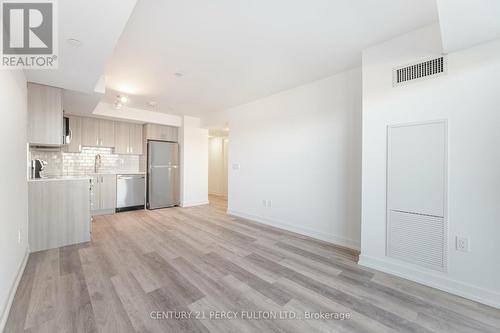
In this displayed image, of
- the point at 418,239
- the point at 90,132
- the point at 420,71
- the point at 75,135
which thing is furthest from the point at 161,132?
the point at 418,239

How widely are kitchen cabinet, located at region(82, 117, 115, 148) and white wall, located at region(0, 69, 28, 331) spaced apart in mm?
2550

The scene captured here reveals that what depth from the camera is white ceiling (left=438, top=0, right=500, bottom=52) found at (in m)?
1.46

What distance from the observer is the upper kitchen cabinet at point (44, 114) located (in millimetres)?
2852

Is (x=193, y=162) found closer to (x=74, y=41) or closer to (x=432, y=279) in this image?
(x=74, y=41)

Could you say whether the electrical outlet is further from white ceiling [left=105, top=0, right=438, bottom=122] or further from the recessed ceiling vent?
white ceiling [left=105, top=0, right=438, bottom=122]

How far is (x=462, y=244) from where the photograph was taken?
6.21 feet

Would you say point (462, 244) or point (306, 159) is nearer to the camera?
point (462, 244)

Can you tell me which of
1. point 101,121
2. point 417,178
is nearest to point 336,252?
point 417,178

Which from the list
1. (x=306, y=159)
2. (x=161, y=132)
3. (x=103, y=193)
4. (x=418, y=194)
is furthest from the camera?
(x=161, y=132)

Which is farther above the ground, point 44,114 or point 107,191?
point 44,114

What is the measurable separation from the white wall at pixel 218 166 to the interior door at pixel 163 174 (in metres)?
2.28

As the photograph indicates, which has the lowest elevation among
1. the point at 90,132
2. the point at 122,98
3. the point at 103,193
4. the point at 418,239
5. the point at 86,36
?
the point at 418,239

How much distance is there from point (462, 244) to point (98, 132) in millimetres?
6619
